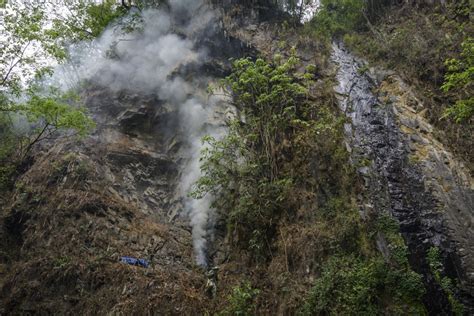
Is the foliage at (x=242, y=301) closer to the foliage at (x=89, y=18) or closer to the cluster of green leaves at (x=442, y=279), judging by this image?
the cluster of green leaves at (x=442, y=279)

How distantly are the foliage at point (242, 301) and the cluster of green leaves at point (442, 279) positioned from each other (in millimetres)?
2869

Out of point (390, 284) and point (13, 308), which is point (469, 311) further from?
point (13, 308)

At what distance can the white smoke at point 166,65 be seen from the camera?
33.7 ft

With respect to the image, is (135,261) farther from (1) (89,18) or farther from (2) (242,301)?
→ (1) (89,18)

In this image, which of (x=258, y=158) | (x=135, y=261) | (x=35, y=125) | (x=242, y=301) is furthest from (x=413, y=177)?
(x=35, y=125)

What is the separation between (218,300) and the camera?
21.9 ft

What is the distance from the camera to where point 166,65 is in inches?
475

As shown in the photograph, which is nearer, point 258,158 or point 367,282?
point 367,282

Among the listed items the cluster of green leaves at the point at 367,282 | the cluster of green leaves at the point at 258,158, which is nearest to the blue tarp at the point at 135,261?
the cluster of green leaves at the point at 258,158

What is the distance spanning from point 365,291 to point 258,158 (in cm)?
374

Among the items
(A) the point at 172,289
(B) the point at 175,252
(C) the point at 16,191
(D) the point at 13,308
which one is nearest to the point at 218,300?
(A) the point at 172,289

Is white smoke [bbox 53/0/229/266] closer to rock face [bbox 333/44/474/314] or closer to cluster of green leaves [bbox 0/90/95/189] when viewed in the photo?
cluster of green leaves [bbox 0/90/95/189]

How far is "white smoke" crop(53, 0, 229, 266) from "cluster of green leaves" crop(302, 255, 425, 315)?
3.74 m

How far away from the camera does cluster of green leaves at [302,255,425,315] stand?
17.6ft
